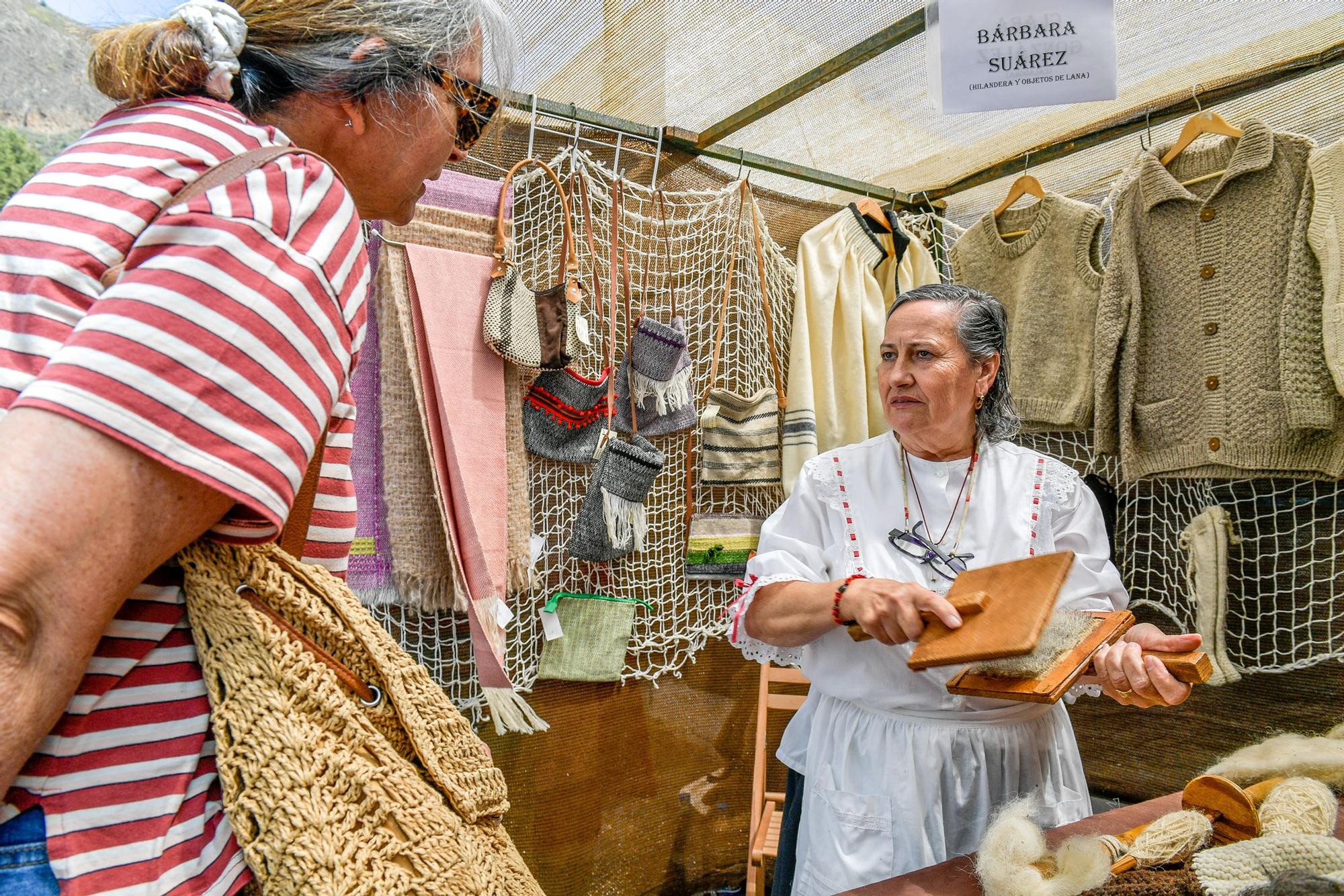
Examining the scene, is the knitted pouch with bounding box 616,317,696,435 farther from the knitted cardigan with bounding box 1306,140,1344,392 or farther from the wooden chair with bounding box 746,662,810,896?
the knitted cardigan with bounding box 1306,140,1344,392

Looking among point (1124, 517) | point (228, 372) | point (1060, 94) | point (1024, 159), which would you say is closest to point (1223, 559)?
point (1124, 517)

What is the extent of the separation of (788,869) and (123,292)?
1740mm

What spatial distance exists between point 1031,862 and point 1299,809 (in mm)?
411

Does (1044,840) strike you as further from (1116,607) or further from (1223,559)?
(1223,559)

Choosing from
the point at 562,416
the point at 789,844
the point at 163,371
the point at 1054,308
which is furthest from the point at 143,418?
the point at 1054,308

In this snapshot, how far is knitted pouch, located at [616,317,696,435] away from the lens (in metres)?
2.52

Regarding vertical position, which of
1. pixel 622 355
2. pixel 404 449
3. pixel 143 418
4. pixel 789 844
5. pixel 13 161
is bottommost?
pixel 789 844

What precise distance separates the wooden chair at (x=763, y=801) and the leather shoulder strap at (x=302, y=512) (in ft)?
6.65

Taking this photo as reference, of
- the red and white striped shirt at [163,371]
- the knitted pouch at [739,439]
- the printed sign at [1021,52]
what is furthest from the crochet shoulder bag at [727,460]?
the red and white striped shirt at [163,371]

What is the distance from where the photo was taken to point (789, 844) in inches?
71.9

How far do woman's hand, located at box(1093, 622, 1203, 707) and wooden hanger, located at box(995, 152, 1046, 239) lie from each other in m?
1.72

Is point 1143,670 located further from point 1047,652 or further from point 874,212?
point 874,212

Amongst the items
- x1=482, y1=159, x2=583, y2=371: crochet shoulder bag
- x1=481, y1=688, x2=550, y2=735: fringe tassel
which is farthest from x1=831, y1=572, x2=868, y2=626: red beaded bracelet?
x1=482, y1=159, x2=583, y2=371: crochet shoulder bag

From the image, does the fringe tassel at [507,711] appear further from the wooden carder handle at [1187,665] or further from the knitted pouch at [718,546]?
the wooden carder handle at [1187,665]
